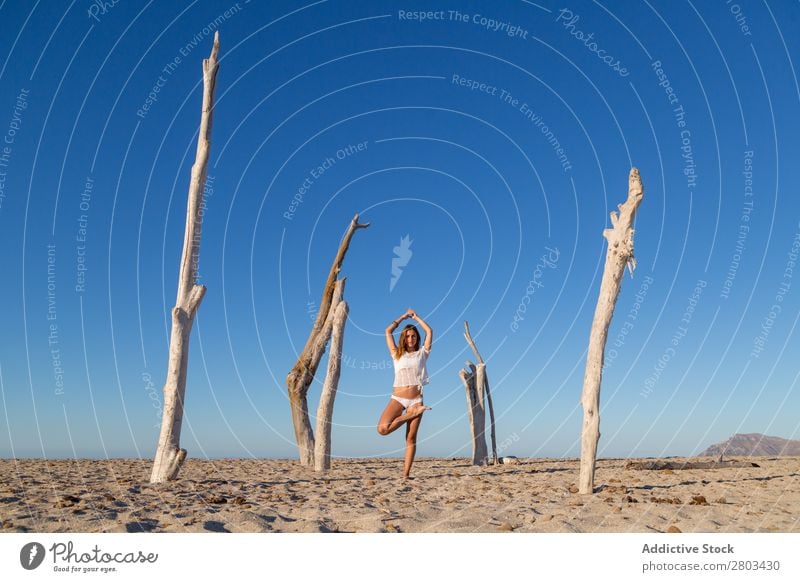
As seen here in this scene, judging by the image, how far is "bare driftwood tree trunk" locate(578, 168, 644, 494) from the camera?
9.93 metres

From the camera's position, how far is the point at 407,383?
458 inches

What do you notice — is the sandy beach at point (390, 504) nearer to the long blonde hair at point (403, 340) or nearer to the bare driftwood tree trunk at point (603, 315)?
the bare driftwood tree trunk at point (603, 315)

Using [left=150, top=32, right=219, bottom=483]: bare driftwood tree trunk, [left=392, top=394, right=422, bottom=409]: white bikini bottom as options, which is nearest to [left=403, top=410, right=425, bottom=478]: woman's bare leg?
[left=392, top=394, right=422, bottom=409]: white bikini bottom

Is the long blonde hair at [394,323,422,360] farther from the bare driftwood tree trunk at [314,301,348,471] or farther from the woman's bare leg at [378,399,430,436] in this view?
the bare driftwood tree trunk at [314,301,348,471]

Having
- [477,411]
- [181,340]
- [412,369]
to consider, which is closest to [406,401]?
[412,369]

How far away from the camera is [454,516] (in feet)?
26.5

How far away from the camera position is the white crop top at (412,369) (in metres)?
11.6

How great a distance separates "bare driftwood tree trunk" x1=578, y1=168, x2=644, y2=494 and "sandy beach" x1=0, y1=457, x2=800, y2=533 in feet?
2.27

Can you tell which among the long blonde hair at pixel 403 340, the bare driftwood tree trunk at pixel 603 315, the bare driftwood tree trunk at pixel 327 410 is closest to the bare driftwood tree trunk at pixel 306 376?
the bare driftwood tree trunk at pixel 327 410

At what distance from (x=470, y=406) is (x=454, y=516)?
32.1ft

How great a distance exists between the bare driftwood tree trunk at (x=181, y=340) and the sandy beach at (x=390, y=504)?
48 cm

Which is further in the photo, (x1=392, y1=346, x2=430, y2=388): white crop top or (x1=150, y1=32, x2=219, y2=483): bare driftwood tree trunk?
(x1=392, y1=346, x2=430, y2=388): white crop top

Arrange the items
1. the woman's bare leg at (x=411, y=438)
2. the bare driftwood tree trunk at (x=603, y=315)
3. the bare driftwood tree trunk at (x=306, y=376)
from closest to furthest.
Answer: the bare driftwood tree trunk at (x=603, y=315) < the woman's bare leg at (x=411, y=438) < the bare driftwood tree trunk at (x=306, y=376)
